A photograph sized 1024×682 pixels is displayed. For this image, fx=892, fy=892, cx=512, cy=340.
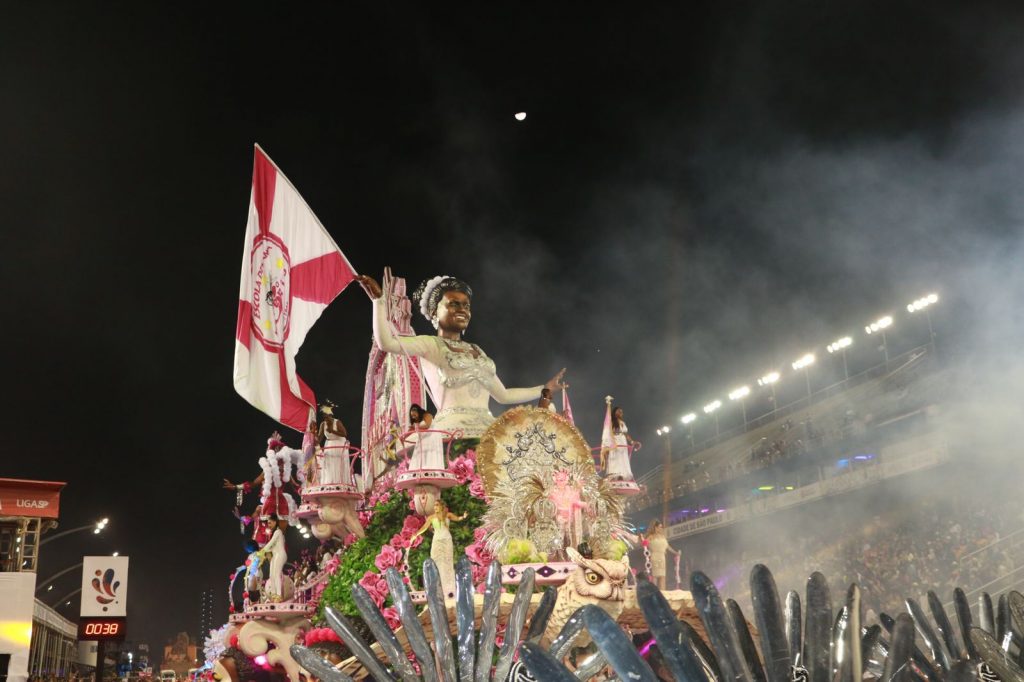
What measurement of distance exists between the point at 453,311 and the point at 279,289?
2254mm

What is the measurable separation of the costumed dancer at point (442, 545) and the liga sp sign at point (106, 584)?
11.1 metres

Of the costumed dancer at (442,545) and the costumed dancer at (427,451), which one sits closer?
the costumed dancer at (442,545)

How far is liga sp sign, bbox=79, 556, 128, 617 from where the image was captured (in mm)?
17391

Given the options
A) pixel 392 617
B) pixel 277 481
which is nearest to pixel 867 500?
pixel 277 481

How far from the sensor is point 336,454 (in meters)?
10.1

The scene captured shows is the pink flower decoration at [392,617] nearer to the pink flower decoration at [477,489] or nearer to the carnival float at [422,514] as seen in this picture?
the carnival float at [422,514]

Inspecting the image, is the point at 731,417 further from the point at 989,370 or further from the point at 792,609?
the point at 792,609

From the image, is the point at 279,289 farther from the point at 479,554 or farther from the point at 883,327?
the point at 883,327

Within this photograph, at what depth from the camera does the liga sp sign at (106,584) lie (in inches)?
685

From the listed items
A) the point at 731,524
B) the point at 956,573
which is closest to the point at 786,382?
the point at 731,524

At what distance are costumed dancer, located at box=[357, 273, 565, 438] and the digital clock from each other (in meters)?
9.87

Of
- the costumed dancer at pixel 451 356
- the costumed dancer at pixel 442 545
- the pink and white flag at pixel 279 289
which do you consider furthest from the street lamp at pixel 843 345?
the costumed dancer at pixel 442 545

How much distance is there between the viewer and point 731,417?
43938 mm

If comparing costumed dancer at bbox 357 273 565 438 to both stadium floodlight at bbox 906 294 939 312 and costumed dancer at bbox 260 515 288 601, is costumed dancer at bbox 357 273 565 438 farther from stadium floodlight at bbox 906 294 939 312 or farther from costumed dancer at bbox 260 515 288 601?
stadium floodlight at bbox 906 294 939 312
